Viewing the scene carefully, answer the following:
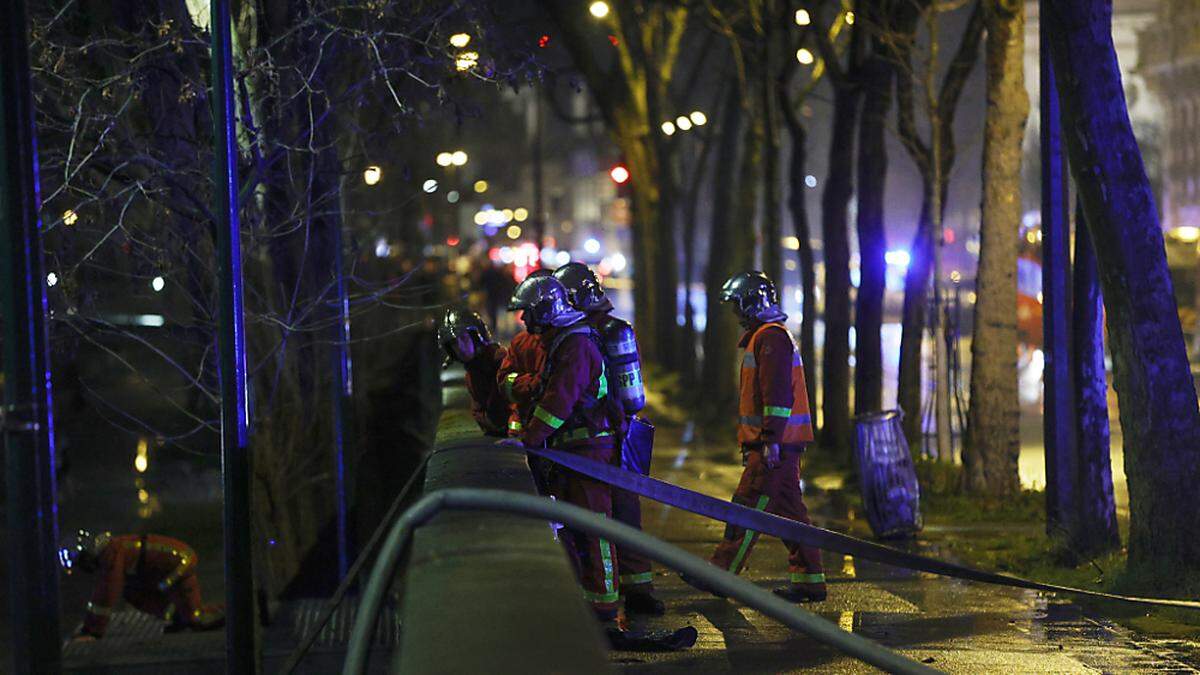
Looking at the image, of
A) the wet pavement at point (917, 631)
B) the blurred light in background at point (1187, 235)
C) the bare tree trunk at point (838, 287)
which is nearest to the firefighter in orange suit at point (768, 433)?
the wet pavement at point (917, 631)

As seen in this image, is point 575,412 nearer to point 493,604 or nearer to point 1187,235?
point 493,604

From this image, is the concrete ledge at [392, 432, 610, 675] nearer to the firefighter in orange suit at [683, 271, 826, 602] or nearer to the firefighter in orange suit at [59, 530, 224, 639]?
the firefighter in orange suit at [683, 271, 826, 602]

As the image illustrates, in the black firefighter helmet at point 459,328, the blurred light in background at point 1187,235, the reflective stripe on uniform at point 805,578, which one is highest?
the blurred light in background at point 1187,235

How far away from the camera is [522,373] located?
8516 millimetres

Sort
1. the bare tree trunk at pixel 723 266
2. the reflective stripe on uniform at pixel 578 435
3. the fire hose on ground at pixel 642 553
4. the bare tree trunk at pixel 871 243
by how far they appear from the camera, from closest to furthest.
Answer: the fire hose on ground at pixel 642 553 → the reflective stripe on uniform at pixel 578 435 → the bare tree trunk at pixel 871 243 → the bare tree trunk at pixel 723 266

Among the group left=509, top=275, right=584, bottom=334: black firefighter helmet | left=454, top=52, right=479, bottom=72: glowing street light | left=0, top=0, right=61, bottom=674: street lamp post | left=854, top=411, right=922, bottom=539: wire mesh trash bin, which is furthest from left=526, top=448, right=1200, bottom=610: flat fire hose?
left=854, top=411, right=922, bottom=539: wire mesh trash bin

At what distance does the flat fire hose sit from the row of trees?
2157 mm

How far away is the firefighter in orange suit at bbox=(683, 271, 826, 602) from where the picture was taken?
28.4 feet

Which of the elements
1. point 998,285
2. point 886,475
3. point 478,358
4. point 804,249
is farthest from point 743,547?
point 804,249

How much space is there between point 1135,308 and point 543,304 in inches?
130

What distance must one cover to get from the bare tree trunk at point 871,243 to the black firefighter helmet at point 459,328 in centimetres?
593

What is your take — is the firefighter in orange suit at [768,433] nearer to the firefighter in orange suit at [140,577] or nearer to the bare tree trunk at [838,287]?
the firefighter in orange suit at [140,577]

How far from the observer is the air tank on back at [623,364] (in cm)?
835

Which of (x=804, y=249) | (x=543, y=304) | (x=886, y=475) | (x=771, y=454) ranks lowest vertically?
(x=886, y=475)
